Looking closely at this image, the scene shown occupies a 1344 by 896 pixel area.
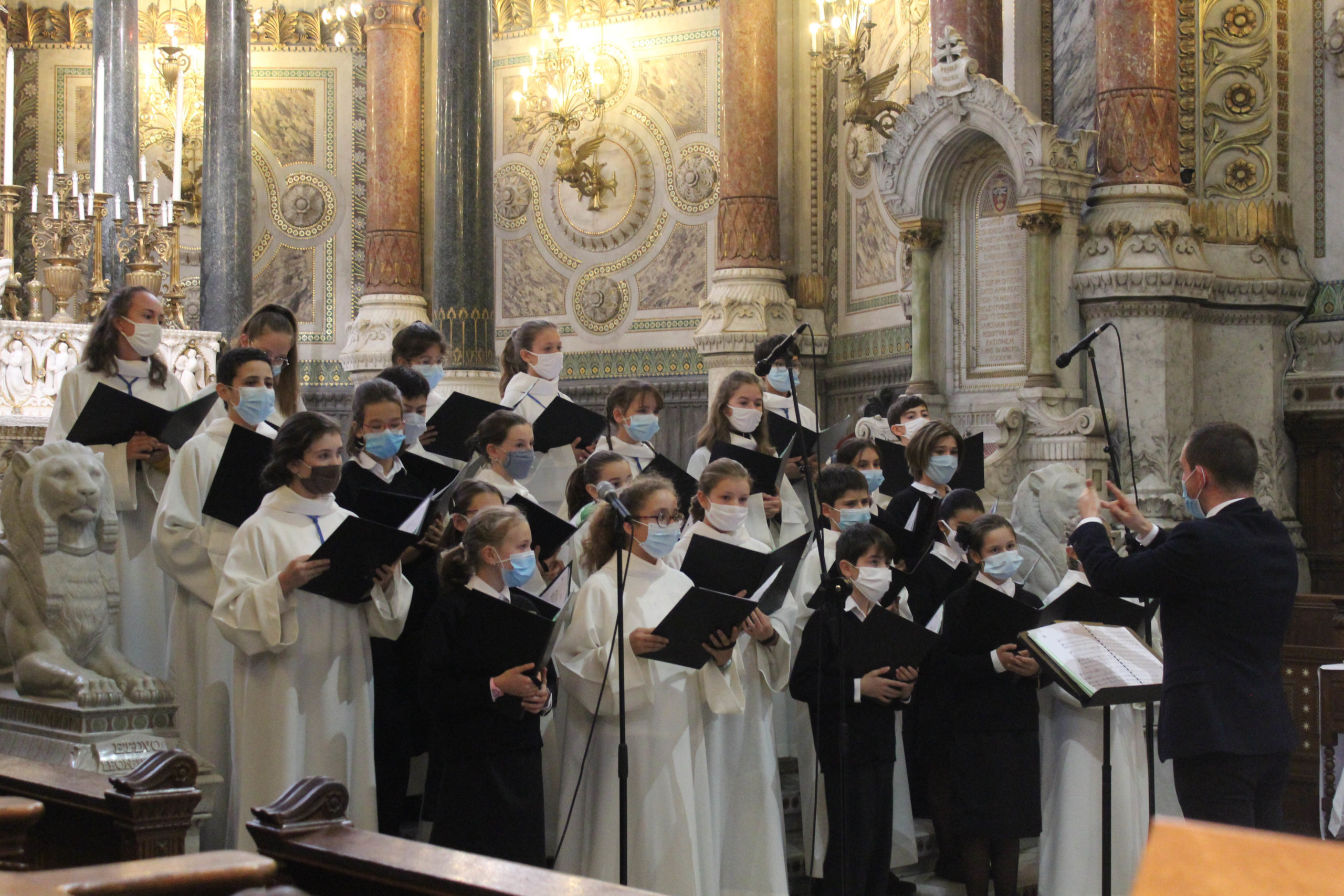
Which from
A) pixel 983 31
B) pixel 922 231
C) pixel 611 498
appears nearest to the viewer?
pixel 611 498

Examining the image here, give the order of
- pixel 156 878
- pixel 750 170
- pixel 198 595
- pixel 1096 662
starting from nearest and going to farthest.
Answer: pixel 156 878, pixel 1096 662, pixel 198 595, pixel 750 170

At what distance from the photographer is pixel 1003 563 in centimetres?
543

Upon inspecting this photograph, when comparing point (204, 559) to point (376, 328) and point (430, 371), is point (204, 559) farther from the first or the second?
point (376, 328)

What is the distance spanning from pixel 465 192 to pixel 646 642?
7189 mm

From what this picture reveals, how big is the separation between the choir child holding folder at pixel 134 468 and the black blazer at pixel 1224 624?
331 cm

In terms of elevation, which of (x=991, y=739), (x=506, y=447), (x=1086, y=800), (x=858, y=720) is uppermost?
(x=506, y=447)

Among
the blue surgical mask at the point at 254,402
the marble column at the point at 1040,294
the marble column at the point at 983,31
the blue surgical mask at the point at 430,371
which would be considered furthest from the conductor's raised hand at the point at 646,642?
the marble column at the point at 983,31

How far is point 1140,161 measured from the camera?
899 centimetres

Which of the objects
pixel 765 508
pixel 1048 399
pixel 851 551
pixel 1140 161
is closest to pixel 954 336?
pixel 1048 399

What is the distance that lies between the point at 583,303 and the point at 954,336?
580 centimetres

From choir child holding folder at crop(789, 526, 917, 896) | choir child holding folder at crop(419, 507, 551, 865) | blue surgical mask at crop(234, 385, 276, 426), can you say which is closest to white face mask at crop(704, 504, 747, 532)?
choir child holding folder at crop(789, 526, 917, 896)

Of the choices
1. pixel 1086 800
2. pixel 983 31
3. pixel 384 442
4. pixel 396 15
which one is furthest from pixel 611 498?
pixel 396 15

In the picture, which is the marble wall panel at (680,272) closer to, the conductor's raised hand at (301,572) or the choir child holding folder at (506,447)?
the choir child holding folder at (506,447)

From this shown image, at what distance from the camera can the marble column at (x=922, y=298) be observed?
9602 mm
